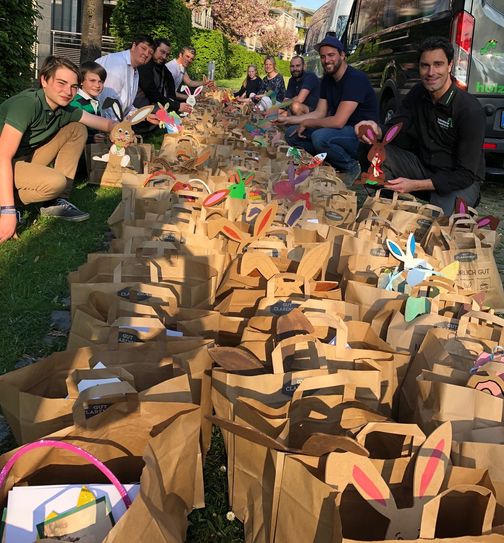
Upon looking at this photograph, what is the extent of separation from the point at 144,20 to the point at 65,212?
1364 centimetres

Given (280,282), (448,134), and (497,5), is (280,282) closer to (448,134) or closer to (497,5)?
(448,134)

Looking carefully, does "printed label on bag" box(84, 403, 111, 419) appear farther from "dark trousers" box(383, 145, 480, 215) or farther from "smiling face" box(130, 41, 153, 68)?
"smiling face" box(130, 41, 153, 68)

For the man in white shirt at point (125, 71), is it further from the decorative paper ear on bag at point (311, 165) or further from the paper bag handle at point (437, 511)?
the paper bag handle at point (437, 511)

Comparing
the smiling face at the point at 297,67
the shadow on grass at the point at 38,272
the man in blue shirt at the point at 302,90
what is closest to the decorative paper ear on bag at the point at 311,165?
the shadow on grass at the point at 38,272

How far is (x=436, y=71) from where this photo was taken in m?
4.18

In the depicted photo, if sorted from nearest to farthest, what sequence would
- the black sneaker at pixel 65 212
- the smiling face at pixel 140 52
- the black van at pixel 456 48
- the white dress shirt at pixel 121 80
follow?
the black sneaker at pixel 65 212, the black van at pixel 456 48, the white dress shirt at pixel 121 80, the smiling face at pixel 140 52

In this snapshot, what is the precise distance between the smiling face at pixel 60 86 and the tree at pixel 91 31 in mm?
6927

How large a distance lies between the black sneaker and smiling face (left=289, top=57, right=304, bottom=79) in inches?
292

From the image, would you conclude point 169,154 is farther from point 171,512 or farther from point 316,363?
point 171,512

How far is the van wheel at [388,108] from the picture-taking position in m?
7.36

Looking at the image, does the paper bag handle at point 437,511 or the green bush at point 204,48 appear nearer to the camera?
the paper bag handle at point 437,511

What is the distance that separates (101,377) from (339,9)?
12303 mm

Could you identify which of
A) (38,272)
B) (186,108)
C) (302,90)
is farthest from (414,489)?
(302,90)

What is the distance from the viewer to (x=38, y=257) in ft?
11.9
